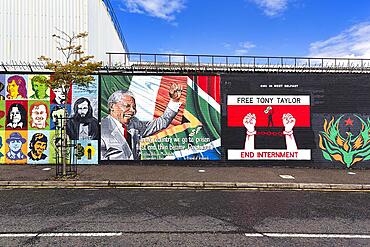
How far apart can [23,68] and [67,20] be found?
333 cm

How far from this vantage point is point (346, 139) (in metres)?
11.4

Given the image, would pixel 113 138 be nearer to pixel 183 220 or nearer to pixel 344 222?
pixel 183 220

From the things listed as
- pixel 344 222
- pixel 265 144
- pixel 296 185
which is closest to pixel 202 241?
pixel 344 222

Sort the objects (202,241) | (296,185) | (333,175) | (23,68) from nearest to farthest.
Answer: (202,241) → (296,185) → (333,175) → (23,68)

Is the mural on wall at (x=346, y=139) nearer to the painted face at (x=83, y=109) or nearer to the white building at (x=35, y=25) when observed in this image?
the painted face at (x=83, y=109)

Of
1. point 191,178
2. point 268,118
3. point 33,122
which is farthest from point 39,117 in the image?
point 268,118

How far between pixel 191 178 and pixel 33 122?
737cm

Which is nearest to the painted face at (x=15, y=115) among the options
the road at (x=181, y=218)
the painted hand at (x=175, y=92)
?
the road at (x=181, y=218)

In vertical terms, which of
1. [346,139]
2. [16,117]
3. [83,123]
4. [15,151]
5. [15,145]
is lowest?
[15,151]

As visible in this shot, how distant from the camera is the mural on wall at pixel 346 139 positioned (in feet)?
37.3

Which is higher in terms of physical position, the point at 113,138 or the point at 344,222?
the point at 113,138

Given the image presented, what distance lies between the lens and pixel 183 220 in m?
5.23

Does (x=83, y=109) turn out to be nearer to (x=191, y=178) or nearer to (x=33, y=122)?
(x=33, y=122)

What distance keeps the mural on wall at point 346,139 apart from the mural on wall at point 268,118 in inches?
40.0
